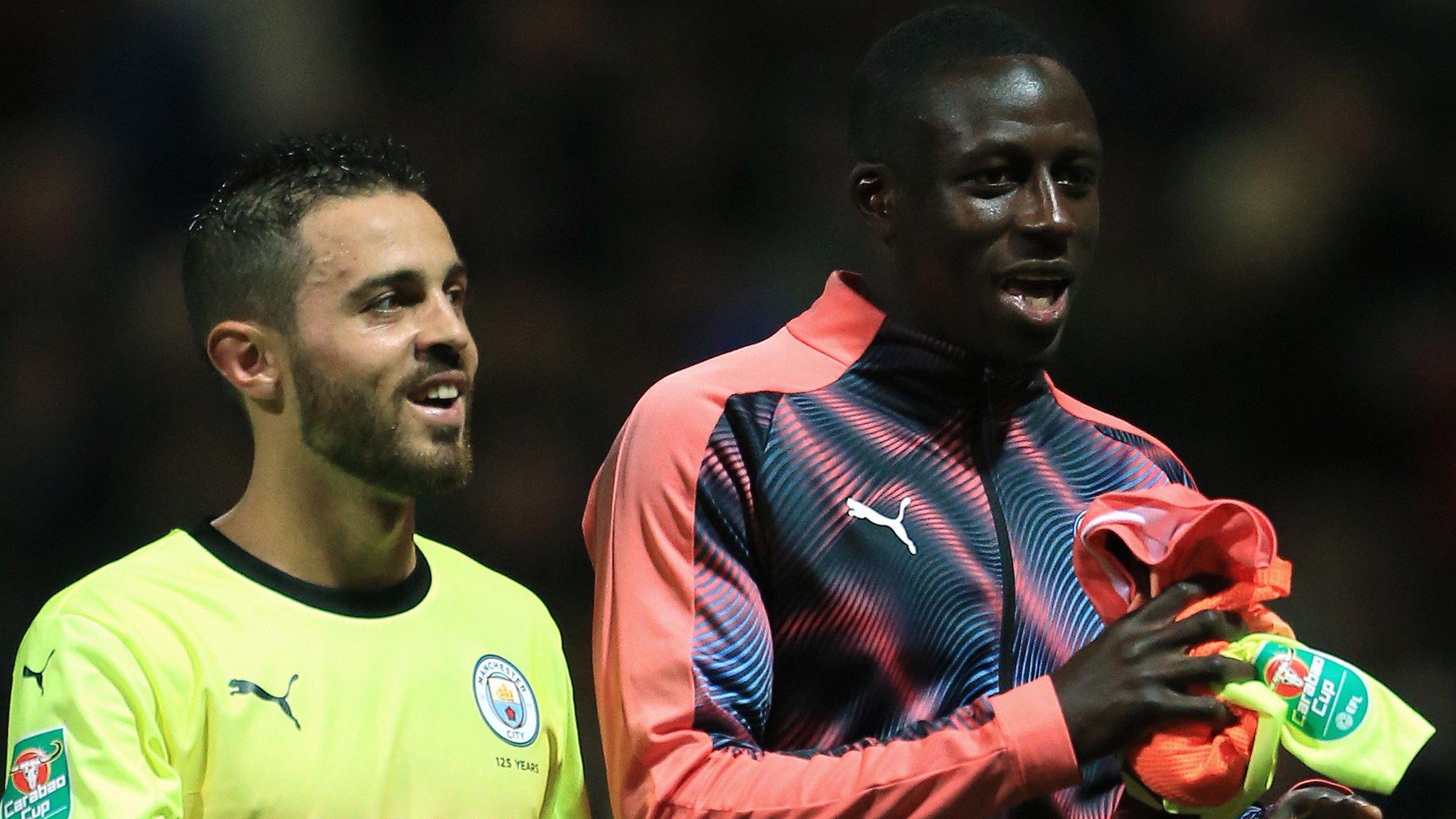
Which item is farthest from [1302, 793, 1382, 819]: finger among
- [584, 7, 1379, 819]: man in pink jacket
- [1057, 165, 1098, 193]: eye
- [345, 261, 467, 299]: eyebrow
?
[345, 261, 467, 299]: eyebrow

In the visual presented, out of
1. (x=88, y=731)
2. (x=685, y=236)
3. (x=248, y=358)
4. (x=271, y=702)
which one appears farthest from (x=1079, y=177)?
(x=685, y=236)

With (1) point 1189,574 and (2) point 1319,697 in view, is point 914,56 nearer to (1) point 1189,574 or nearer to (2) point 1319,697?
(1) point 1189,574

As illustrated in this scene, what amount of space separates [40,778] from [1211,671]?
145cm

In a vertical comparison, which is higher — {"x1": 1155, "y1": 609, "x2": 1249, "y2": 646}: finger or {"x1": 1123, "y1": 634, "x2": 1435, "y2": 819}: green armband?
{"x1": 1155, "y1": 609, "x2": 1249, "y2": 646}: finger

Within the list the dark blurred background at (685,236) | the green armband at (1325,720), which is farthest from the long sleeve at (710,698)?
the dark blurred background at (685,236)

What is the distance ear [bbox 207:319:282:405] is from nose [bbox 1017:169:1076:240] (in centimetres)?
107

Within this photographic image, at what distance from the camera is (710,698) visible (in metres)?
2.49

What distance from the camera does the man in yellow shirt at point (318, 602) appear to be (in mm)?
2576

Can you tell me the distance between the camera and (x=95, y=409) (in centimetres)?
464

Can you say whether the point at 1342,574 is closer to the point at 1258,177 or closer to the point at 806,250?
the point at 1258,177

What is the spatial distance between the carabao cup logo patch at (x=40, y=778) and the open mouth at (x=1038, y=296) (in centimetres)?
135

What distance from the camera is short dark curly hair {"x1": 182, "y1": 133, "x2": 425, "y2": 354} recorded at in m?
2.86

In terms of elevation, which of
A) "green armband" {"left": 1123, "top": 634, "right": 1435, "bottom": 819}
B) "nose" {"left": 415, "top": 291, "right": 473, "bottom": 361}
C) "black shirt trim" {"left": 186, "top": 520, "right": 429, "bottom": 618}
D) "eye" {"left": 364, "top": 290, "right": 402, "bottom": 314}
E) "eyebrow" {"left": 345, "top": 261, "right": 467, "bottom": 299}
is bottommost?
"black shirt trim" {"left": 186, "top": 520, "right": 429, "bottom": 618}

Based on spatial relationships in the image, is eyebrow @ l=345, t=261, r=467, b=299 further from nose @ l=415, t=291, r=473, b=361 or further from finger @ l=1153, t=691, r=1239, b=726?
finger @ l=1153, t=691, r=1239, b=726
